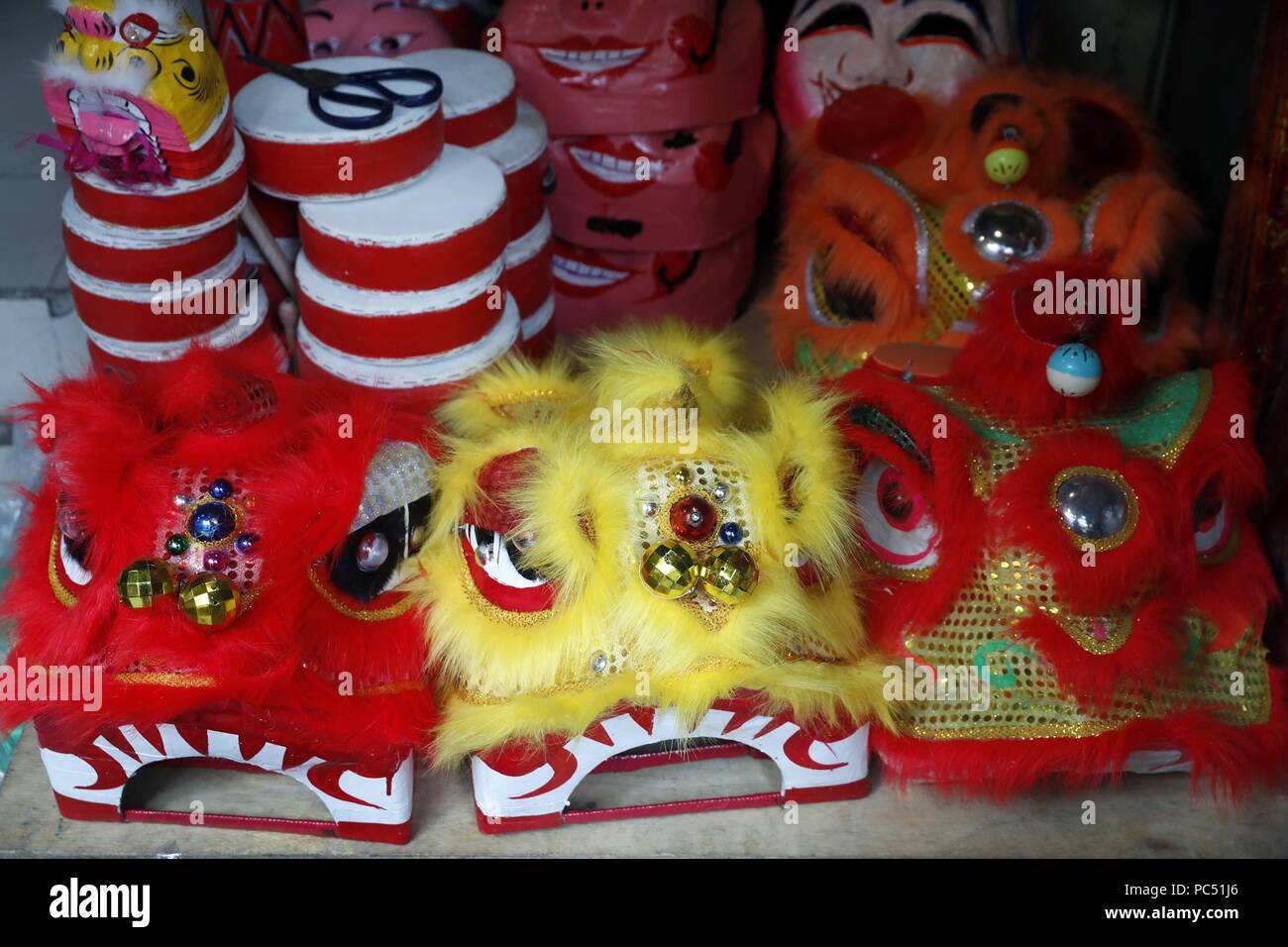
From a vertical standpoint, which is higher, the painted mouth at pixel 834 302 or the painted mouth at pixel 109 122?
the painted mouth at pixel 109 122

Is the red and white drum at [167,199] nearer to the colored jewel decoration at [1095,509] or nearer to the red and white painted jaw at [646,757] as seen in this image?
the red and white painted jaw at [646,757]

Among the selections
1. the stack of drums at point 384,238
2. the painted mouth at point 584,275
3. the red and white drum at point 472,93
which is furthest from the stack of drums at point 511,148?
the painted mouth at point 584,275

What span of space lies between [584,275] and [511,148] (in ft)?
1.28

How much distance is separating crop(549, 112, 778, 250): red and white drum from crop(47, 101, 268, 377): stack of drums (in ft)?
2.00

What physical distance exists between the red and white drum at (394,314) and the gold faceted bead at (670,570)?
45 centimetres

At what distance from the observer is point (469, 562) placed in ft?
4.01

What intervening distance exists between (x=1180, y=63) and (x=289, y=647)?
168 centimetres

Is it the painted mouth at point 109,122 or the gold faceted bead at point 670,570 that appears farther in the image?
the painted mouth at point 109,122

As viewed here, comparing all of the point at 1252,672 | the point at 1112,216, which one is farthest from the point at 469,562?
the point at 1112,216

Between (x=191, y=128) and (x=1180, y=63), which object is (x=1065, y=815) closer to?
(x=191, y=128)

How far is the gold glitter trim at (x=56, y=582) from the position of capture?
1.21m

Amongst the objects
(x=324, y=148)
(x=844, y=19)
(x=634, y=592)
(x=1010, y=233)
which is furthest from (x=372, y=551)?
(x=844, y=19)

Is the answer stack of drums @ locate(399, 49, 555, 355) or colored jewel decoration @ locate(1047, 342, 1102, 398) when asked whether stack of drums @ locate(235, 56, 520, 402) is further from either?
colored jewel decoration @ locate(1047, 342, 1102, 398)

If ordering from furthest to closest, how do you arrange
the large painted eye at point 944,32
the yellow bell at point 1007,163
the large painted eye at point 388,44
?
the large painted eye at point 944,32 < the large painted eye at point 388,44 < the yellow bell at point 1007,163
